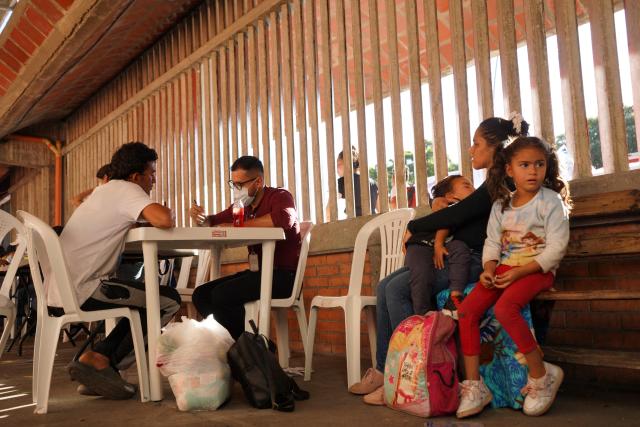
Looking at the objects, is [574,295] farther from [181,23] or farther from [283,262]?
[181,23]

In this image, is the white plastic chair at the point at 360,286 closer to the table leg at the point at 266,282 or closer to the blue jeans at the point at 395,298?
the blue jeans at the point at 395,298

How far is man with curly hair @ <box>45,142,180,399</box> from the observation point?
2.83 metres

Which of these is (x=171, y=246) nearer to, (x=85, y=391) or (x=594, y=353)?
(x=85, y=391)

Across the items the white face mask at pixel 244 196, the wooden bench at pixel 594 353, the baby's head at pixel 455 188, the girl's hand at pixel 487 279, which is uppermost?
the white face mask at pixel 244 196

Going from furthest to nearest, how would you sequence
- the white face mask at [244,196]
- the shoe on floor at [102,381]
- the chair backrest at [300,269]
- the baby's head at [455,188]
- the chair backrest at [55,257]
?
the white face mask at [244,196]
the chair backrest at [300,269]
the baby's head at [455,188]
the shoe on floor at [102,381]
the chair backrest at [55,257]

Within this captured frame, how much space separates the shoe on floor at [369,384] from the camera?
2.77 metres

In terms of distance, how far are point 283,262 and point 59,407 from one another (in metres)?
1.32

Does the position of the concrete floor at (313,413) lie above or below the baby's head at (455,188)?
below

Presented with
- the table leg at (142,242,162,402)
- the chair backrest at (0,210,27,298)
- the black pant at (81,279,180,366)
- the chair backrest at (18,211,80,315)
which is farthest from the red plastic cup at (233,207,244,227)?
the chair backrest at (0,210,27,298)

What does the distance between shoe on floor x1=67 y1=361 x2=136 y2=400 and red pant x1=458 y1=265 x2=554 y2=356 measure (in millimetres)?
1487

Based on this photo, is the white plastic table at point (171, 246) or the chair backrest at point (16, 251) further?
the chair backrest at point (16, 251)

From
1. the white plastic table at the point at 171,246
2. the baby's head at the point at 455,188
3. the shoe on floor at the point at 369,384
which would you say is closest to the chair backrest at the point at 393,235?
the baby's head at the point at 455,188

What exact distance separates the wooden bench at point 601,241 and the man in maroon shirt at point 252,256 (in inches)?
57.9

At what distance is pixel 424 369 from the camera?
2.36 metres
